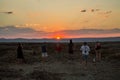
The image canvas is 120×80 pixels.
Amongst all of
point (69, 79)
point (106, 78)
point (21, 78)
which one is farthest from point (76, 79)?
point (21, 78)

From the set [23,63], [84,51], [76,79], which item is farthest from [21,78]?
[23,63]

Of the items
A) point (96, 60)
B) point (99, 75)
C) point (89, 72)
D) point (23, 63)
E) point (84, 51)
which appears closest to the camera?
point (99, 75)

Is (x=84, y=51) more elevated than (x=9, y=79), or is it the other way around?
(x=84, y=51)

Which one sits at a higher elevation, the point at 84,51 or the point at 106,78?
the point at 84,51

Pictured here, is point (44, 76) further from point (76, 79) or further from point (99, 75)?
point (99, 75)

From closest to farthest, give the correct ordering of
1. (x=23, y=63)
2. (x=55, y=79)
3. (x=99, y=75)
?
(x=55, y=79) → (x=99, y=75) → (x=23, y=63)

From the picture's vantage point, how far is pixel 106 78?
21.6 metres

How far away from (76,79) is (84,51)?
6.11 m

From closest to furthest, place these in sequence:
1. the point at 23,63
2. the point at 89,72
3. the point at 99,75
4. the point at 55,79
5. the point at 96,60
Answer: the point at 55,79 < the point at 99,75 < the point at 89,72 < the point at 23,63 < the point at 96,60

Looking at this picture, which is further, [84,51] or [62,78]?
[84,51]

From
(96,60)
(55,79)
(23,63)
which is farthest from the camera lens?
(96,60)

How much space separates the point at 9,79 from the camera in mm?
21266

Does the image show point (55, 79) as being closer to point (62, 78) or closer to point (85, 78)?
point (62, 78)

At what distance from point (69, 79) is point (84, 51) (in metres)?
6.31
